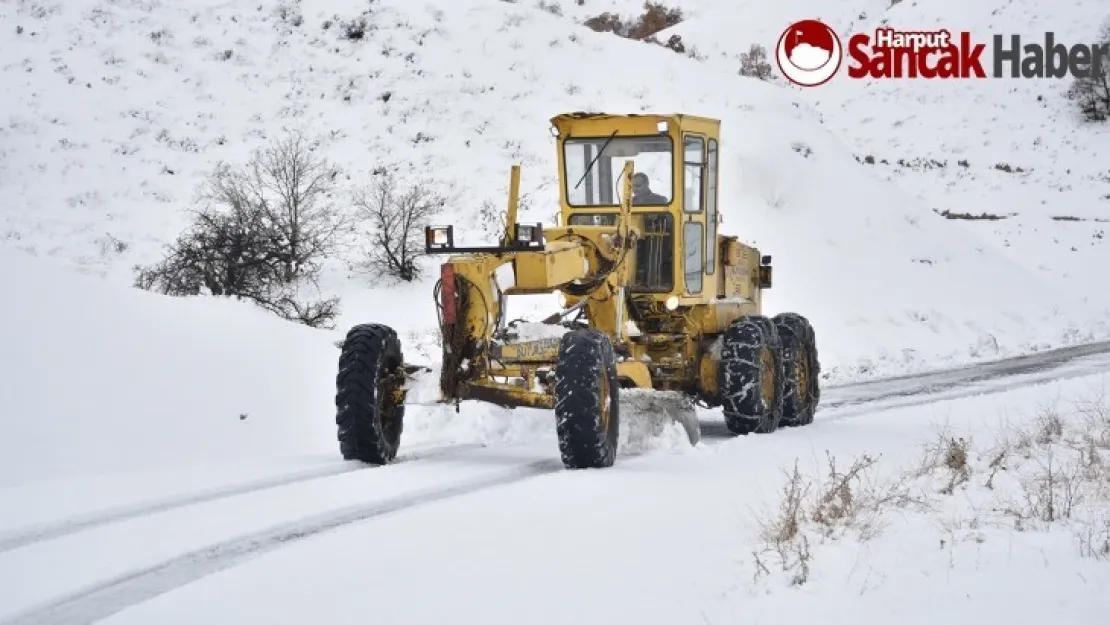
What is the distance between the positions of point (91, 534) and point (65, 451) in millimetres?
2464

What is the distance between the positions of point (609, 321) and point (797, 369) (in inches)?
111

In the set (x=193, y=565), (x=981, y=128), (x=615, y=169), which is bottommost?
(x=193, y=565)

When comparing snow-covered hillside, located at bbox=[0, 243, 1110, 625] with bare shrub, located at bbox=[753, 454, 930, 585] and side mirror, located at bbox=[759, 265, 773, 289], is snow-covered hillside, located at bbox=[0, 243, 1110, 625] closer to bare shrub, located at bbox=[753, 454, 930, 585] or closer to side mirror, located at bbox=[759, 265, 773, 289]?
bare shrub, located at bbox=[753, 454, 930, 585]

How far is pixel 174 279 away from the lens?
17750 millimetres

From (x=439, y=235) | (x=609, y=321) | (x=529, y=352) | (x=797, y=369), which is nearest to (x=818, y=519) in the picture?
(x=529, y=352)

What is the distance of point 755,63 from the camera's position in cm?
4319

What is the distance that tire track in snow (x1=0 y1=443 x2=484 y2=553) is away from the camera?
661 centimetres

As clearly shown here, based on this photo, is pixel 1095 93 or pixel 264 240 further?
pixel 1095 93

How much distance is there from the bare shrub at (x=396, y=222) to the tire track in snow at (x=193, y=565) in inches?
614

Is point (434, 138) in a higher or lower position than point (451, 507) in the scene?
higher

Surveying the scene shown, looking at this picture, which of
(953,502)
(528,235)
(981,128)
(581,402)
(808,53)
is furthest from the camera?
(981,128)

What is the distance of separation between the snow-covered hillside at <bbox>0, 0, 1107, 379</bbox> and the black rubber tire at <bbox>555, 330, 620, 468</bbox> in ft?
30.7

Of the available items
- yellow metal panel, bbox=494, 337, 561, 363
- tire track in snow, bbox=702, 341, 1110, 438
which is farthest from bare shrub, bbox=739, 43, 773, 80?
yellow metal panel, bbox=494, 337, 561, 363

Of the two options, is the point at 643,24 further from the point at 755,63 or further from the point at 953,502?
the point at 953,502
